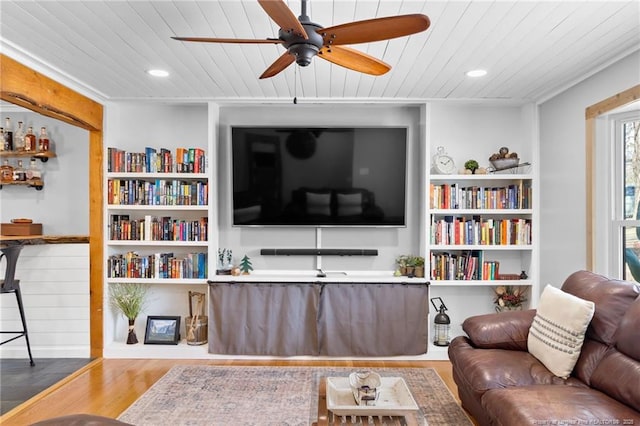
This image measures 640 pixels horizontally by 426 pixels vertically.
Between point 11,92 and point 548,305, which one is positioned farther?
point 11,92

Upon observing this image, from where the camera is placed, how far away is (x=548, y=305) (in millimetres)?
2738

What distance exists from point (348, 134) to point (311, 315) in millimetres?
1760

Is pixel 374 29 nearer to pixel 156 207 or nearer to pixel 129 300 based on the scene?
pixel 156 207

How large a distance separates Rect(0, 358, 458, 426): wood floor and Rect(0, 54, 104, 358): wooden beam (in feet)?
1.62

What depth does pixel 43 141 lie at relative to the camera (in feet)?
14.5

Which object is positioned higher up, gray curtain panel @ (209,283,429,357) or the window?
the window

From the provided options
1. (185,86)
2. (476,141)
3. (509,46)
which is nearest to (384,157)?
(476,141)

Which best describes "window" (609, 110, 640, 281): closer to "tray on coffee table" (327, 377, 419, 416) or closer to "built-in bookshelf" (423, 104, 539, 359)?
"built-in bookshelf" (423, 104, 539, 359)

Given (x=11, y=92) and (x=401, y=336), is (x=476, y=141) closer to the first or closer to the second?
(x=401, y=336)

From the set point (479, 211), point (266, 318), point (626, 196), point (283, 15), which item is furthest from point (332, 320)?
point (283, 15)

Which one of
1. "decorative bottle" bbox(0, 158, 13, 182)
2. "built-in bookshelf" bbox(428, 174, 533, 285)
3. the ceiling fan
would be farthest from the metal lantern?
"decorative bottle" bbox(0, 158, 13, 182)

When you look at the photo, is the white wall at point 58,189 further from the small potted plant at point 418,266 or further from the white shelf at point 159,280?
the small potted plant at point 418,266

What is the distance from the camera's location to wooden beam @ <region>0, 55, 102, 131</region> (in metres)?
3.00

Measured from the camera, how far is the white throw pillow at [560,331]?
245 centimetres
